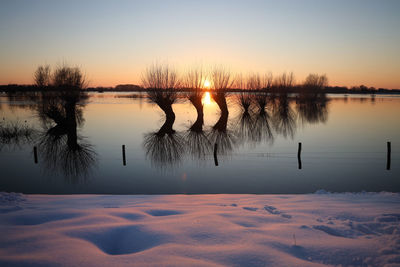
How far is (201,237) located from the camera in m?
4.27

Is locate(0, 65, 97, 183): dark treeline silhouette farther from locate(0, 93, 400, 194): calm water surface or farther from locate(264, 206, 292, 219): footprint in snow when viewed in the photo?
locate(264, 206, 292, 219): footprint in snow

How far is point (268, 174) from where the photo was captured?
1430 centimetres

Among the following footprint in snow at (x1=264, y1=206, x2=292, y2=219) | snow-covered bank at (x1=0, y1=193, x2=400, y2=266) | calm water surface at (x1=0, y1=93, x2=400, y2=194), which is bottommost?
calm water surface at (x1=0, y1=93, x2=400, y2=194)

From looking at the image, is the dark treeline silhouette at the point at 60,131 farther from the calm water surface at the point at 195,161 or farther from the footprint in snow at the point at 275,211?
the footprint in snow at the point at 275,211

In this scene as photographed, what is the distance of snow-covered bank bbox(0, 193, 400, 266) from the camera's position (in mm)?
3535

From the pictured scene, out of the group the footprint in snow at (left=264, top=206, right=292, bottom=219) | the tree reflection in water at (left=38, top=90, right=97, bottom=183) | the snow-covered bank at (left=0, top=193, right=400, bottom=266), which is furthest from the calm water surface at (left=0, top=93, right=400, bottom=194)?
the snow-covered bank at (left=0, top=193, right=400, bottom=266)

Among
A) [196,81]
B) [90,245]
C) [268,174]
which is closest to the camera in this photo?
[90,245]

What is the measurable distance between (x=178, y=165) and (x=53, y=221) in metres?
12.1

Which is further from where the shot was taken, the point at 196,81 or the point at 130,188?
the point at 196,81

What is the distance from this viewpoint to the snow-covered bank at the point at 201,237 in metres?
3.54

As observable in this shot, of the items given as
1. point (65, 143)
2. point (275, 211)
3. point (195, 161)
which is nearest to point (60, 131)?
point (65, 143)

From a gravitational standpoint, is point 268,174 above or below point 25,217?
below

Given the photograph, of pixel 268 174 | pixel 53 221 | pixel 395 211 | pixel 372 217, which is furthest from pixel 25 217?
pixel 268 174

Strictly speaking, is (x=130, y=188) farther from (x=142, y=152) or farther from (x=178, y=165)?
(x=142, y=152)
